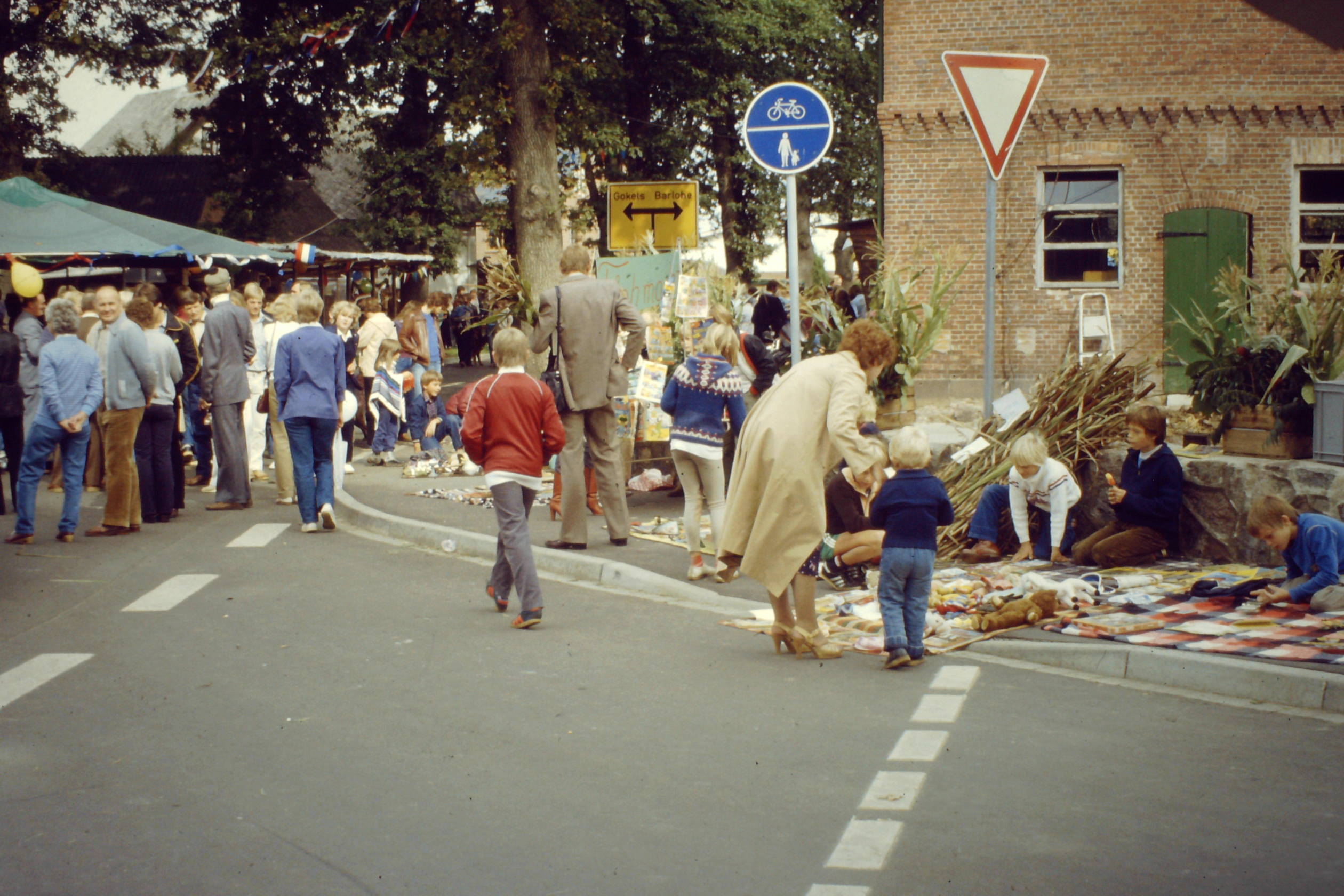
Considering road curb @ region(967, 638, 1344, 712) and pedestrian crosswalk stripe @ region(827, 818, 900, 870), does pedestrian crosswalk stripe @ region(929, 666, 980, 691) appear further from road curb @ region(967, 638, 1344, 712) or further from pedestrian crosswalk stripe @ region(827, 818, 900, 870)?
pedestrian crosswalk stripe @ region(827, 818, 900, 870)

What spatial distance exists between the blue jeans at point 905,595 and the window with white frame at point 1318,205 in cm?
1655

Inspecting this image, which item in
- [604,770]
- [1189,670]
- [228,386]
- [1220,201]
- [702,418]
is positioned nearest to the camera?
[604,770]

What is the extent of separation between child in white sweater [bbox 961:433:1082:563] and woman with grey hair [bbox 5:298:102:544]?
21.9ft

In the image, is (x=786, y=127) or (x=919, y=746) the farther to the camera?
(x=786, y=127)

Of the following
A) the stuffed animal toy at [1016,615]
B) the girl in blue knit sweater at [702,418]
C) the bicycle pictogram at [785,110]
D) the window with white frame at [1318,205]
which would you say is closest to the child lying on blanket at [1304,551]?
the stuffed animal toy at [1016,615]

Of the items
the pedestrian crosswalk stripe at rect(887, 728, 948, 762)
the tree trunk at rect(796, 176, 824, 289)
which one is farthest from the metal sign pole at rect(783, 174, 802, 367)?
the tree trunk at rect(796, 176, 824, 289)

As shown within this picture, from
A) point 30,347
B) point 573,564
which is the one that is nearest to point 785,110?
point 573,564

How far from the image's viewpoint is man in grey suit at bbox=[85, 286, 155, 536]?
1112cm

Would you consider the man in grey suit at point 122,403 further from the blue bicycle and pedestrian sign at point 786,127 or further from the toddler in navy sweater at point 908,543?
the toddler in navy sweater at point 908,543

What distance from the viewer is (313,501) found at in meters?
11.5

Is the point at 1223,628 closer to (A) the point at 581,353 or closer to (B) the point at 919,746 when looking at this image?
(B) the point at 919,746

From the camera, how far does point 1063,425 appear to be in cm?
1018

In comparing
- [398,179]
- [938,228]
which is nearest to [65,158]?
[398,179]

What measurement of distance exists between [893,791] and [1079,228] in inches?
708
